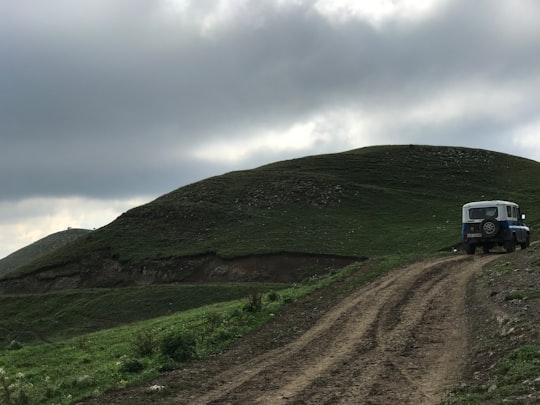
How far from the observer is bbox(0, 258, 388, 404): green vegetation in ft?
43.4

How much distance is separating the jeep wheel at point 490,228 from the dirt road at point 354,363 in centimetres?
1780

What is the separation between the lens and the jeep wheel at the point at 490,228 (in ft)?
116

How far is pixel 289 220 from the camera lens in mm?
76250

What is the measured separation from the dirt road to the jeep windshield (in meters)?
19.2

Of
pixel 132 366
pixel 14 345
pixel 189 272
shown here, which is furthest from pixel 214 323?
pixel 189 272

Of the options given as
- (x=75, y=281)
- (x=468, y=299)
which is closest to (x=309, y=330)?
(x=468, y=299)

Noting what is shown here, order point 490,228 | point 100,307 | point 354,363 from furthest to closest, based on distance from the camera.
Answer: point 100,307 < point 490,228 < point 354,363

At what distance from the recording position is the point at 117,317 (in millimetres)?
51031

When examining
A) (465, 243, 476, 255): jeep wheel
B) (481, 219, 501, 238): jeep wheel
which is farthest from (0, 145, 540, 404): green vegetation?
(481, 219, 501, 238): jeep wheel

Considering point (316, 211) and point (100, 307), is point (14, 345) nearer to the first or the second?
point (100, 307)

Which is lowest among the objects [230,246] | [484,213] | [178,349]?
[178,349]

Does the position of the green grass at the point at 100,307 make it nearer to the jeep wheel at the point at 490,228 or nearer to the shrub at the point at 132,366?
the jeep wheel at the point at 490,228

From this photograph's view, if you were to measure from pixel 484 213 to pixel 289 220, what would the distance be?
41011 mm

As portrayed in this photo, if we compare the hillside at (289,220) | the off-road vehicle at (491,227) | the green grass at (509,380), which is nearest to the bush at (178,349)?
the green grass at (509,380)
